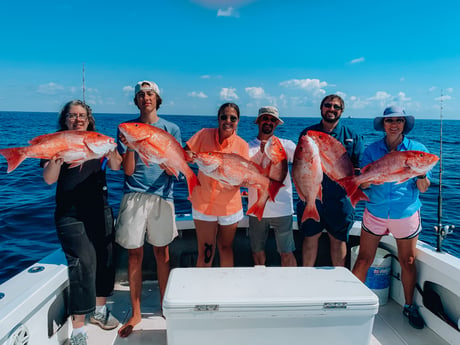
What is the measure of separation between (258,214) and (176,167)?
961 mm

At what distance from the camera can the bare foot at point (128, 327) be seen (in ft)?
10.2

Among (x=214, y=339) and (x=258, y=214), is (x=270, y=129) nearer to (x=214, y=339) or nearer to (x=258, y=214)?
(x=258, y=214)

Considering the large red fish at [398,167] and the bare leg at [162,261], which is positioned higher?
the large red fish at [398,167]

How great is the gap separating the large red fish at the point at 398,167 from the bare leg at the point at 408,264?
86 centimetres

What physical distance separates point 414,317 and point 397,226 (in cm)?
105

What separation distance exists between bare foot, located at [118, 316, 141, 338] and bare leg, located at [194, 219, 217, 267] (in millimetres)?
870

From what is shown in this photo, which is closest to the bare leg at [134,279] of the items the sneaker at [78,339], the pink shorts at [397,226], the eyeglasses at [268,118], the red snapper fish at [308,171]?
the sneaker at [78,339]

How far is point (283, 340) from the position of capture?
2152 mm

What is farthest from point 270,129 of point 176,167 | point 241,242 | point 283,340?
point 283,340

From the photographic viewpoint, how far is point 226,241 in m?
3.36

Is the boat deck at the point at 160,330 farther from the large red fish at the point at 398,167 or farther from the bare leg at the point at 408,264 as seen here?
the large red fish at the point at 398,167

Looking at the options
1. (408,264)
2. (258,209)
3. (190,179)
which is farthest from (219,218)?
(408,264)

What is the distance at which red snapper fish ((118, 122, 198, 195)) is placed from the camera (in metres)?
2.57


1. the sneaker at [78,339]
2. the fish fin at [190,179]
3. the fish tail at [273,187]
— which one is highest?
the fish fin at [190,179]
